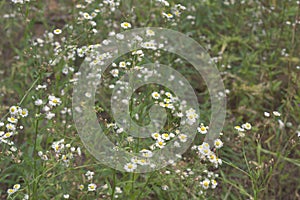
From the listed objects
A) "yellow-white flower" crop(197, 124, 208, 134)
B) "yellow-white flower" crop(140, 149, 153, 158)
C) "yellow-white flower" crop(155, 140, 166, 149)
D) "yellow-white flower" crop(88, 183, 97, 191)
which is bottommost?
"yellow-white flower" crop(88, 183, 97, 191)

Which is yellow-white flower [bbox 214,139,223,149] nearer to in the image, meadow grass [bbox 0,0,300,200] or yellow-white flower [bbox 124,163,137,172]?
meadow grass [bbox 0,0,300,200]

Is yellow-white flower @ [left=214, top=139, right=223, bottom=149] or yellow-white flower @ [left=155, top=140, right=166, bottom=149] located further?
yellow-white flower @ [left=214, top=139, right=223, bottom=149]

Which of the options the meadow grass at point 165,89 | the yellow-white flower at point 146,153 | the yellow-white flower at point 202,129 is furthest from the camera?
the meadow grass at point 165,89

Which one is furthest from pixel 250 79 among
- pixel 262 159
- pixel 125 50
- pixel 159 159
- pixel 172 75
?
pixel 159 159

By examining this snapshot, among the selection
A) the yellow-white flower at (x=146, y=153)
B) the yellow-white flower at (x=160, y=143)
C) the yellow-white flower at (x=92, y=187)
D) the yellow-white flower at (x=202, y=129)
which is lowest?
the yellow-white flower at (x=92, y=187)

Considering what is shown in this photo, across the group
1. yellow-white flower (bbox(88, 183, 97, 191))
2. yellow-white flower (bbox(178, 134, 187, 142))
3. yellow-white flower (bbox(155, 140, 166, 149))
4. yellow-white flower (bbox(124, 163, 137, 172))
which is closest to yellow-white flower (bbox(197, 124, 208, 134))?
yellow-white flower (bbox(178, 134, 187, 142))

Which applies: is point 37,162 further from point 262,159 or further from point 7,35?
point 7,35

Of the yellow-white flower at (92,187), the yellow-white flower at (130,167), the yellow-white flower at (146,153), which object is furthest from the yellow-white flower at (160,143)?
the yellow-white flower at (92,187)

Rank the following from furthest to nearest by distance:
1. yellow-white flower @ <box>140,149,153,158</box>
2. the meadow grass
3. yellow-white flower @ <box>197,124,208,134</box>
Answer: the meadow grass < yellow-white flower @ <box>197,124,208,134</box> < yellow-white flower @ <box>140,149,153,158</box>

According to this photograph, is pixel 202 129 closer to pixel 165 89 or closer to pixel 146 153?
pixel 146 153

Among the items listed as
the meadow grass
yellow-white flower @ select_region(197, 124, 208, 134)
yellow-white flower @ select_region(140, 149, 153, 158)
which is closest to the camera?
yellow-white flower @ select_region(140, 149, 153, 158)

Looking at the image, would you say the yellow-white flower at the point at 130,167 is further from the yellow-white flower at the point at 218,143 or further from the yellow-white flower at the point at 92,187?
the yellow-white flower at the point at 218,143
